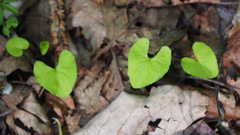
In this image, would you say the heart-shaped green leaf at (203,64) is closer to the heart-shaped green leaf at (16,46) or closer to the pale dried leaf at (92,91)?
the pale dried leaf at (92,91)

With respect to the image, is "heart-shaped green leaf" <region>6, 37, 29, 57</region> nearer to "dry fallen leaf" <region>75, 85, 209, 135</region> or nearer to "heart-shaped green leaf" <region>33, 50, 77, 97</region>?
"heart-shaped green leaf" <region>33, 50, 77, 97</region>

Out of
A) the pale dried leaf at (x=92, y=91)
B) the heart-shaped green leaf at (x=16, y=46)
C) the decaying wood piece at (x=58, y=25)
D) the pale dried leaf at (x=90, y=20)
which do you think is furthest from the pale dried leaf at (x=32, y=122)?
the pale dried leaf at (x=90, y=20)

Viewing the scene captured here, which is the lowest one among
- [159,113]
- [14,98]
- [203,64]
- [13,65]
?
[14,98]

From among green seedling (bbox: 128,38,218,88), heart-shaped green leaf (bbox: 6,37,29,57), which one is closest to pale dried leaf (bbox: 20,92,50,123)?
heart-shaped green leaf (bbox: 6,37,29,57)

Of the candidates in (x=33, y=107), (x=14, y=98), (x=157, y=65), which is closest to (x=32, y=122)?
(x=33, y=107)

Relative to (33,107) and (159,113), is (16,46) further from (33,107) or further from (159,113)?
(159,113)

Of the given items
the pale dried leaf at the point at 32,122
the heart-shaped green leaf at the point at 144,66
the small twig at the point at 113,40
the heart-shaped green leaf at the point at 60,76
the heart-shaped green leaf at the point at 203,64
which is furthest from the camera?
the small twig at the point at 113,40
